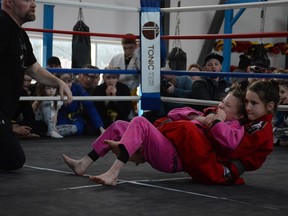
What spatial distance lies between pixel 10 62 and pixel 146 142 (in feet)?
2.31

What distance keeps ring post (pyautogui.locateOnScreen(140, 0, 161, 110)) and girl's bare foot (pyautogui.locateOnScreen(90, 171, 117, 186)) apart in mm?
1810

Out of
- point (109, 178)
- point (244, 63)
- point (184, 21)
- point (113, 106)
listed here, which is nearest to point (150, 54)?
point (113, 106)

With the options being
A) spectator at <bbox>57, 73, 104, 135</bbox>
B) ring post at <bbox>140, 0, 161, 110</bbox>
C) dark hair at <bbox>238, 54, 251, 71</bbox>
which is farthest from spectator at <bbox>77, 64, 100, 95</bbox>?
dark hair at <bbox>238, 54, 251, 71</bbox>

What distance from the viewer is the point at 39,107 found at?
4.08 metres

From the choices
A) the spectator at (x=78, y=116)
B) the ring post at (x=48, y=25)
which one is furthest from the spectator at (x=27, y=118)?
the ring post at (x=48, y=25)

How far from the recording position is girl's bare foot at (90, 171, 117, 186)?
199 centimetres

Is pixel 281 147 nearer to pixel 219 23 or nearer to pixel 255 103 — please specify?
pixel 255 103

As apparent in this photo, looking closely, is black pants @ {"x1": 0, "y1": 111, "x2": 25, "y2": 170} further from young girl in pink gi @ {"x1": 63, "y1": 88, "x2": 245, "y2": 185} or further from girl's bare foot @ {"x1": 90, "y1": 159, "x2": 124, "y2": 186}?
girl's bare foot @ {"x1": 90, "y1": 159, "x2": 124, "y2": 186}

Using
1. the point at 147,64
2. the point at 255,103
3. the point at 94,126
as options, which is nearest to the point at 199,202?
the point at 255,103

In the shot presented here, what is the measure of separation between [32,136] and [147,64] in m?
0.89

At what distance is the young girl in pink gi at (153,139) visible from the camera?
2.03m

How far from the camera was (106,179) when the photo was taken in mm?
2004

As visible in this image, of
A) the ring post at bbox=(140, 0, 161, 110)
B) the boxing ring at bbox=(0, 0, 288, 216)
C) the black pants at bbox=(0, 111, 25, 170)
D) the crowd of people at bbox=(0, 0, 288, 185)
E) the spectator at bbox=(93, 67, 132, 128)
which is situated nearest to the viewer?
the boxing ring at bbox=(0, 0, 288, 216)

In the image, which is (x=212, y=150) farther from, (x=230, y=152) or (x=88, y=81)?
(x=88, y=81)
